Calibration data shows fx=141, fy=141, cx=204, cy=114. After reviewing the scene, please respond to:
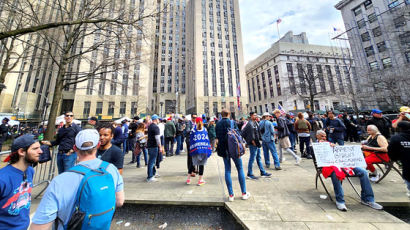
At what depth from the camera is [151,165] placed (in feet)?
15.2

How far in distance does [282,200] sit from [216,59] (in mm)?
48361

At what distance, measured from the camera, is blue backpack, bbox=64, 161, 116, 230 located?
118 cm

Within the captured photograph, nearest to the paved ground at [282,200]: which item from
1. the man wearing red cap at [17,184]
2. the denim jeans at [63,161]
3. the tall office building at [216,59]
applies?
the denim jeans at [63,161]

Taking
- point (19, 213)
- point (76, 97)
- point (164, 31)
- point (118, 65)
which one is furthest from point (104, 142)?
point (164, 31)

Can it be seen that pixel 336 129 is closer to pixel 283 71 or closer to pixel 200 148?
pixel 200 148

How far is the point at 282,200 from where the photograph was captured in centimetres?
329

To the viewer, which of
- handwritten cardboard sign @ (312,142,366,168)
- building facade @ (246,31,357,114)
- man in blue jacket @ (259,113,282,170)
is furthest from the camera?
building facade @ (246,31,357,114)

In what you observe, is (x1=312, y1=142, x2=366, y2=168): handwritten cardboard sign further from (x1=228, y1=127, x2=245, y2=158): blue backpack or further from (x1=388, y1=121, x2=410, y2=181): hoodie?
(x1=228, y1=127, x2=245, y2=158): blue backpack

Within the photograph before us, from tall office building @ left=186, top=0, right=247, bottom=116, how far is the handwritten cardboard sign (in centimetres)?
3982

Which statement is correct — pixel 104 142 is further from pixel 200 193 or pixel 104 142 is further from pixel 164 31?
pixel 164 31

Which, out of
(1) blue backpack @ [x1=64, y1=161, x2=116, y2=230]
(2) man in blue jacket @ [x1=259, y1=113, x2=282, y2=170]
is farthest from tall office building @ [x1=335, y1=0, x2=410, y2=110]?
(1) blue backpack @ [x1=64, y1=161, x2=116, y2=230]

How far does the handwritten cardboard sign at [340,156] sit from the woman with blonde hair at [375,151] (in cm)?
105

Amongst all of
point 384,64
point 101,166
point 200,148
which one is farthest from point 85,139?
point 384,64

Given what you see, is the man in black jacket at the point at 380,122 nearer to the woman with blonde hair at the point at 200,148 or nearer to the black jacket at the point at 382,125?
the black jacket at the point at 382,125
